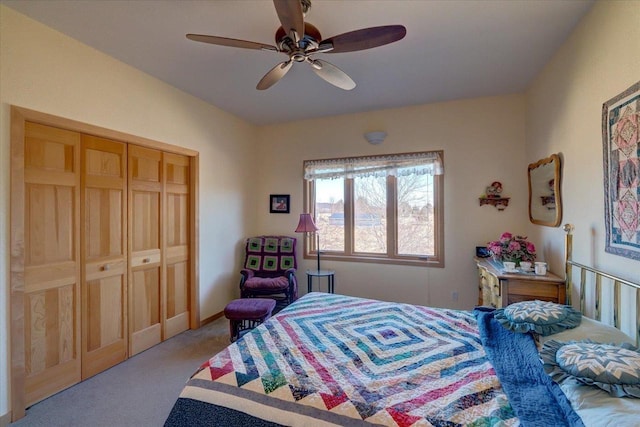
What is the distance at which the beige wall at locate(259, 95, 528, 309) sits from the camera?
3.27m

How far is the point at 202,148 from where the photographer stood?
3453mm

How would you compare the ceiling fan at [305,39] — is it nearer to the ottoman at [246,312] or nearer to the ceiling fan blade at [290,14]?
the ceiling fan blade at [290,14]

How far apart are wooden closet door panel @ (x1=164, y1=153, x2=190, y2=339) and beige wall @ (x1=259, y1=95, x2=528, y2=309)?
1.87m

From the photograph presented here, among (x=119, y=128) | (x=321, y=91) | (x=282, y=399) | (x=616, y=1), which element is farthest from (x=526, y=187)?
(x=119, y=128)

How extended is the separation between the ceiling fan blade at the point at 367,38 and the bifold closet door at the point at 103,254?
7.02 feet

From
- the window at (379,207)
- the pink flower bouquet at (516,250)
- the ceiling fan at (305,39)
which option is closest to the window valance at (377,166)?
the window at (379,207)

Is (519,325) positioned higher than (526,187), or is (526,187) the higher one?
(526,187)

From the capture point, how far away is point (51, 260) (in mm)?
2107

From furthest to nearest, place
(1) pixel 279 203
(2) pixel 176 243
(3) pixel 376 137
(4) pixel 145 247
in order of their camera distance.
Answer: (1) pixel 279 203, (3) pixel 376 137, (2) pixel 176 243, (4) pixel 145 247

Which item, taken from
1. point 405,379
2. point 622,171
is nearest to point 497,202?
point 622,171

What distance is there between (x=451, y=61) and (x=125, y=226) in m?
3.37

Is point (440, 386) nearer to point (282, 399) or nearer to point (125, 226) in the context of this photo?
point (282, 399)

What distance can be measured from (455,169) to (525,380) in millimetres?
2696

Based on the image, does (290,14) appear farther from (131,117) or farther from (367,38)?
(131,117)
